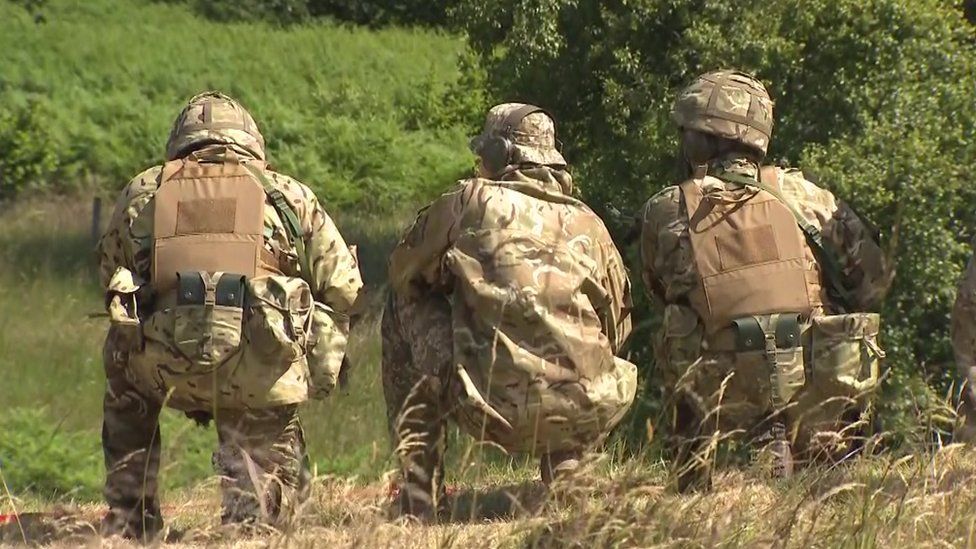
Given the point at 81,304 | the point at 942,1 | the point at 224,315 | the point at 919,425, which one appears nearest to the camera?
the point at 919,425

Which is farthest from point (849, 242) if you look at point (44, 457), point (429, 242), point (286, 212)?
point (44, 457)

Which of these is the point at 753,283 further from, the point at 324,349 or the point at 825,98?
the point at 825,98

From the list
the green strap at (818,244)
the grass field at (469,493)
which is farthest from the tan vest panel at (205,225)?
the green strap at (818,244)

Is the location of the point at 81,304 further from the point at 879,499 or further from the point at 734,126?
the point at 879,499

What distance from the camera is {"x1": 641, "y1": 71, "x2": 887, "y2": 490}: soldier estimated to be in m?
7.14

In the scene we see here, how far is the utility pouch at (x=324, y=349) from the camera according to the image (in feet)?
23.1

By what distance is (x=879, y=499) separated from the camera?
5738 mm

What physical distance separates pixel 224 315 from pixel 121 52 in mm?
24467

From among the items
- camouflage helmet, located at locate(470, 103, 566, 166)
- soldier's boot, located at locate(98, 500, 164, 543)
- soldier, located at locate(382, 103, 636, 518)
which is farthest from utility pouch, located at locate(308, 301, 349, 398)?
camouflage helmet, located at locate(470, 103, 566, 166)

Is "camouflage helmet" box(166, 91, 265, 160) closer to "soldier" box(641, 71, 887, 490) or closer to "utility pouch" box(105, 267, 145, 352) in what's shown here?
"utility pouch" box(105, 267, 145, 352)

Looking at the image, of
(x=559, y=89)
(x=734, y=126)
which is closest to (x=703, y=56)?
(x=559, y=89)

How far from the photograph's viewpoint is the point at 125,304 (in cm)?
677

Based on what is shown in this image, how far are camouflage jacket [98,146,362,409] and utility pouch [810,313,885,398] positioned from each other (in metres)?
1.81

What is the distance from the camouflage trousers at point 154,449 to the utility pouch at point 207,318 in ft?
0.96
